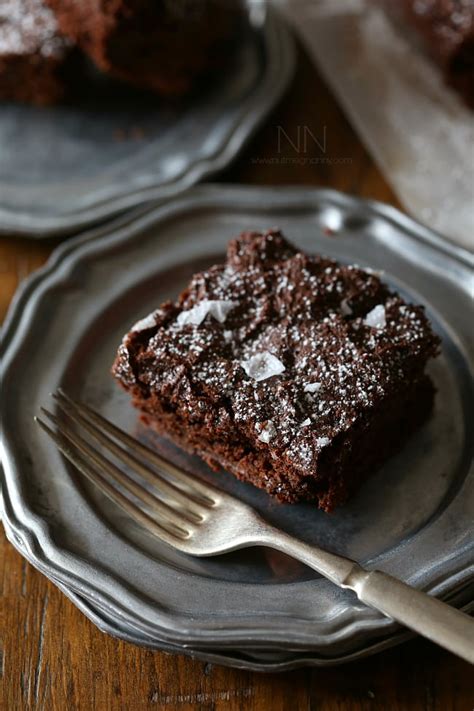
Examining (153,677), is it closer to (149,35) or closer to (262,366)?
(262,366)

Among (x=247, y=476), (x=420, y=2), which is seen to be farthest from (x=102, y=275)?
(x=420, y=2)

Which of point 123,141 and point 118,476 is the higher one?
point 123,141

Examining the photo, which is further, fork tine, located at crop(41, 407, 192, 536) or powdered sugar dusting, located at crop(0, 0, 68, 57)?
powdered sugar dusting, located at crop(0, 0, 68, 57)

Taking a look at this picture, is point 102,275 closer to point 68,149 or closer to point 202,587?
point 68,149

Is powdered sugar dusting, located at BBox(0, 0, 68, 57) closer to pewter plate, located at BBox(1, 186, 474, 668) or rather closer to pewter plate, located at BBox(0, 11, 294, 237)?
pewter plate, located at BBox(0, 11, 294, 237)

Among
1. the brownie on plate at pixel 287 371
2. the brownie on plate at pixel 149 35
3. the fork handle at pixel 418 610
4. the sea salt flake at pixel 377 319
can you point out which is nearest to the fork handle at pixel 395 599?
the fork handle at pixel 418 610


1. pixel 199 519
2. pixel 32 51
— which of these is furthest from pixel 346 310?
pixel 32 51

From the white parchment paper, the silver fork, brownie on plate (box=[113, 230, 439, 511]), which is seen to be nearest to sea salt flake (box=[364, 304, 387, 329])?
brownie on plate (box=[113, 230, 439, 511])
